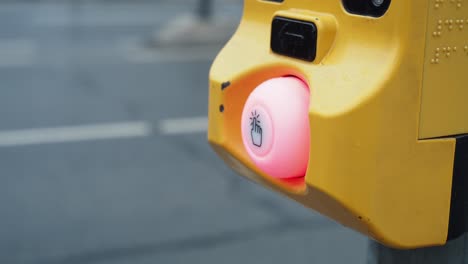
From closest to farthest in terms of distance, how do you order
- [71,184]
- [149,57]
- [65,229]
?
[65,229]
[71,184]
[149,57]

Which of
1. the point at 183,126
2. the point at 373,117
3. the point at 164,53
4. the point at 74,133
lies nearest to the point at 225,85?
the point at 373,117

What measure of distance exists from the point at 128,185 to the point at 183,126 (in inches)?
55.9

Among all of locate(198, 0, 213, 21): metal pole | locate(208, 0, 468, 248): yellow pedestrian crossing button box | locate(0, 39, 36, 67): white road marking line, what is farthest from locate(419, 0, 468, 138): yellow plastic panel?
locate(198, 0, 213, 21): metal pole

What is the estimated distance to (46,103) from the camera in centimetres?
700

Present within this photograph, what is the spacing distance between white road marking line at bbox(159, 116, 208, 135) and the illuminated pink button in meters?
4.69

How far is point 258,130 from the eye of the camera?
1448mm

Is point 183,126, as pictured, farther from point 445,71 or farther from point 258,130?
point 445,71

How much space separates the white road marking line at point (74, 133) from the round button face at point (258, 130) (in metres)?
4.56

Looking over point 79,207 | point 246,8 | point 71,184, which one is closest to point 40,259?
point 79,207

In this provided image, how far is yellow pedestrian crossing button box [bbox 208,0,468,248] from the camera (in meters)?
1.27

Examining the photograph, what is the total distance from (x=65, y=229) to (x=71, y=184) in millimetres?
661

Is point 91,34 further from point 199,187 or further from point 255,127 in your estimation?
point 255,127

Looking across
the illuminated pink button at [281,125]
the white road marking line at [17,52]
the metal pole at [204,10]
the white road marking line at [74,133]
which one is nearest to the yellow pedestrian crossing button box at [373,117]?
the illuminated pink button at [281,125]

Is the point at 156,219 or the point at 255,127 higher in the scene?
the point at 255,127
